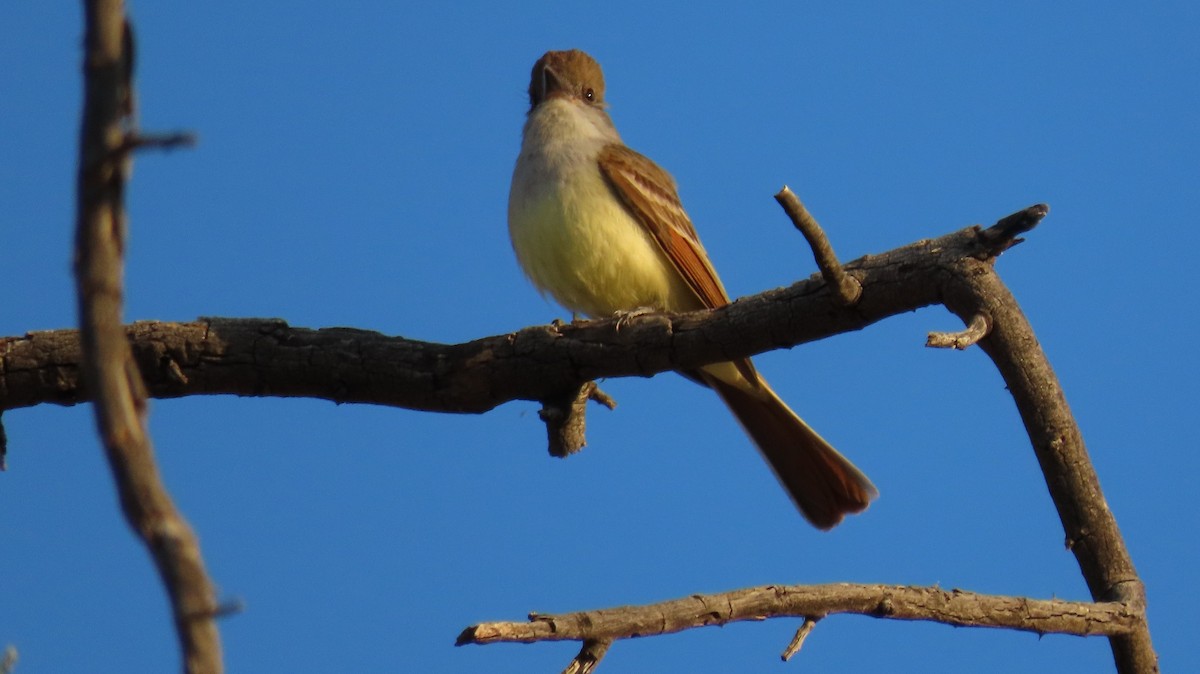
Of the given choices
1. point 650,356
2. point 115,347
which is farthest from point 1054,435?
point 115,347

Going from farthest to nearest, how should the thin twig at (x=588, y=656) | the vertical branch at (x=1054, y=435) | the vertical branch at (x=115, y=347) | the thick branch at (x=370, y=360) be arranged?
the thick branch at (x=370, y=360)
the vertical branch at (x=1054, y=435)
the thin twig at (x=588, y=656)
the vertical branch at (x=115, y=347)

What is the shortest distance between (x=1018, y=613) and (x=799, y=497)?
2.65 m

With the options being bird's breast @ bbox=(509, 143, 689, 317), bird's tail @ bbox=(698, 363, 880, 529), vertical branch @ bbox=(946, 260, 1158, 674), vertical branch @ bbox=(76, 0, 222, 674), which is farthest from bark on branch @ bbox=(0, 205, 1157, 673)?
vertical branch @ bbox=(76, 0, 222, 674)

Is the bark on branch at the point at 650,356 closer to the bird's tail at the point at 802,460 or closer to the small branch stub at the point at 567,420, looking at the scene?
the small branch stub at the point at 567,420

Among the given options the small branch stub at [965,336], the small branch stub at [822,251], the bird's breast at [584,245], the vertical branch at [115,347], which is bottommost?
the vertical branch at [115,347]

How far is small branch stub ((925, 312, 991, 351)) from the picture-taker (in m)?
4.92

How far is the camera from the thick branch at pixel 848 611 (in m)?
4.79

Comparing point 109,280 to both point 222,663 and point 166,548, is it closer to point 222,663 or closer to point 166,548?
point 166,548

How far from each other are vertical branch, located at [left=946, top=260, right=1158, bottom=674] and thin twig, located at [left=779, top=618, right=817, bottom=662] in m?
1.24

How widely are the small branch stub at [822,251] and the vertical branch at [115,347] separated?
10.2ft

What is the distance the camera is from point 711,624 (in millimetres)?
5004

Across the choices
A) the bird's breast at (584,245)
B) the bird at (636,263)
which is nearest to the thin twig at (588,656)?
the bird at (636,263)

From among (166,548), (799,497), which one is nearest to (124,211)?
(166,548)

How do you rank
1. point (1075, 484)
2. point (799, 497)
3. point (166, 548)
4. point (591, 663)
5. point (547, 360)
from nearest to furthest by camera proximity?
point (166, 548)
point (591, 663)
point (1075, 484)
point (547, 360)
point (799, 497)
